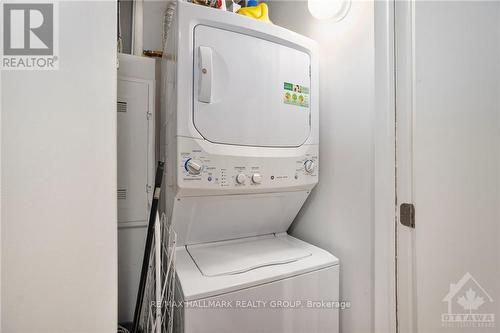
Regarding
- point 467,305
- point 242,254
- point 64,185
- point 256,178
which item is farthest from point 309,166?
point 64,185

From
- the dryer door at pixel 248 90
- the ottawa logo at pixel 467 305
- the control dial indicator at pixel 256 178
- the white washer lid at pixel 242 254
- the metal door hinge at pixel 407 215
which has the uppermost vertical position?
the dryer door at pixel 248 90

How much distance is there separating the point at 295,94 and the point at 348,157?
0.50 meters

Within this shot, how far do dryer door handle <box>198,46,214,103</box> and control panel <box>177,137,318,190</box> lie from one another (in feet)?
0.86

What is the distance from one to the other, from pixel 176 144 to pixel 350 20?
124cm

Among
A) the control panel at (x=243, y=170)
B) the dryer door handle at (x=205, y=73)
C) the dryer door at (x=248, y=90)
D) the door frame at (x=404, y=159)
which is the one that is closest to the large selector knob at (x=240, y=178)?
the control panel at (x=243, y=170)

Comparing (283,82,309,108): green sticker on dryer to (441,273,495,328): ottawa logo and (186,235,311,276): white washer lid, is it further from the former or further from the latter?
(441,273,495,328): ottawa logo

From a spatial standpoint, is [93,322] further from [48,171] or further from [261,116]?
[261,116]

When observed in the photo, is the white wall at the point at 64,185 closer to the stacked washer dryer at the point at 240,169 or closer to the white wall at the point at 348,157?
the stacked washer dryer at the point at 240,169

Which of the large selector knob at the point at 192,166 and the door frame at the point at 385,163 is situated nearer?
the large selector knob at the point at 192,166

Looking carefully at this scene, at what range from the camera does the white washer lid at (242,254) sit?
1.28 meters

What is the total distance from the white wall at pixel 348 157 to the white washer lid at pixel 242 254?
0.86ft

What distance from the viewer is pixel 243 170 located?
4.34 feet

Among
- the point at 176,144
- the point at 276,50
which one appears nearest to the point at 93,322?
the point at 176,144

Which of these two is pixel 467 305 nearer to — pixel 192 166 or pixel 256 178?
pixel 256 178
